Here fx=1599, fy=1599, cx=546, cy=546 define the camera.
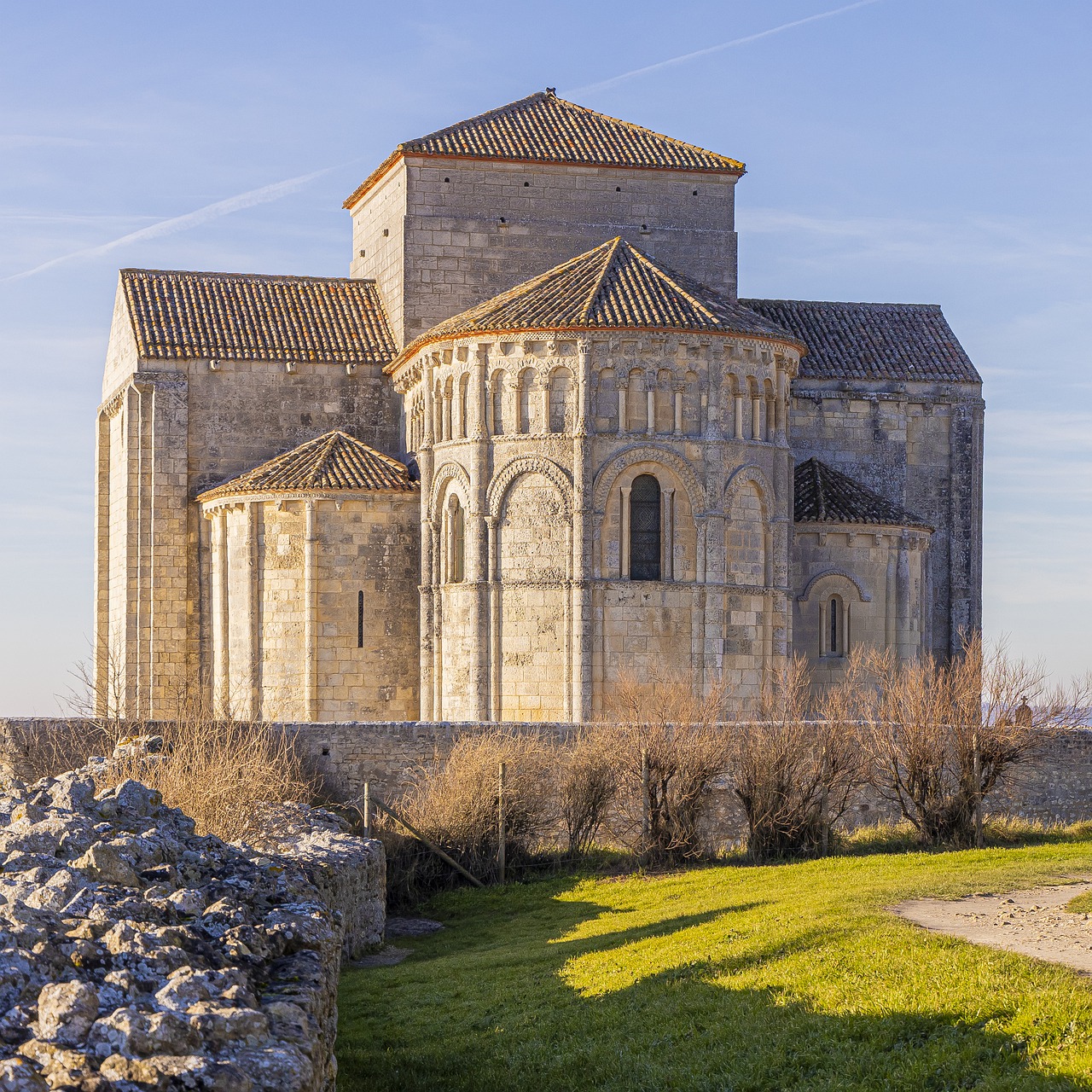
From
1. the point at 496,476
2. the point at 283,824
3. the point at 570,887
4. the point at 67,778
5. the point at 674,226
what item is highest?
the point at 674,226

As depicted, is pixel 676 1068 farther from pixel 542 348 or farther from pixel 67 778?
pixel 542 348

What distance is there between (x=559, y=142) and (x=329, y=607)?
1165cm

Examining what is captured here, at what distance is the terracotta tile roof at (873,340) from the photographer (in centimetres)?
3525

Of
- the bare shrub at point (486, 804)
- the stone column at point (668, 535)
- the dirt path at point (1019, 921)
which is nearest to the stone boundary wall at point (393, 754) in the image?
the bare shrub at point (486, 804)

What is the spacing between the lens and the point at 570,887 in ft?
71.3

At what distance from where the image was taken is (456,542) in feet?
96.2

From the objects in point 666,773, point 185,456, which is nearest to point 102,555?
point 185,456

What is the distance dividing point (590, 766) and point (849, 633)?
10.0 meters

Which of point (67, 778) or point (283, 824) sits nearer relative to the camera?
point (67, 778)

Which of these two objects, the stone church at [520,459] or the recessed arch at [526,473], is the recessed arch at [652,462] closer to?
the stone church at [520,459]

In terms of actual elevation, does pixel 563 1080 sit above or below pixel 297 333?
below

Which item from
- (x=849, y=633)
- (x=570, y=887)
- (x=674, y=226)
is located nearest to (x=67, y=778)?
(x=570, y=887)

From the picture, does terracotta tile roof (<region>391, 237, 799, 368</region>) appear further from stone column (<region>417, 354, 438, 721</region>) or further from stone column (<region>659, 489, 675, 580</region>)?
stone column (<region>659, 489, 675, 580</region>)

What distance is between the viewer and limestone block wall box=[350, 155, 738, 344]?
33938mm
